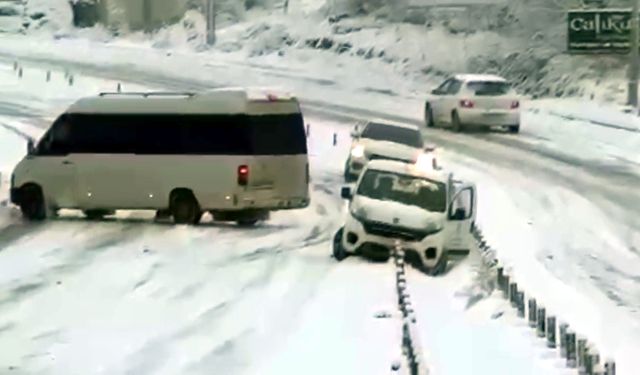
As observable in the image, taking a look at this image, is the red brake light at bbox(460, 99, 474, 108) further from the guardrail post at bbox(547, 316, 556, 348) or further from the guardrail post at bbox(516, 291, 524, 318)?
the guardrail post at bbox(547, 316, 556, 348)

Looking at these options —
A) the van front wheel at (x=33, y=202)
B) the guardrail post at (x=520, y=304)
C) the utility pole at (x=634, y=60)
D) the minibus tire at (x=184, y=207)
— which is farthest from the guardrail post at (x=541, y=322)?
the utility pole at (x=634, y=60)

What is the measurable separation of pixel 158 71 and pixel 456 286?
44.0 m

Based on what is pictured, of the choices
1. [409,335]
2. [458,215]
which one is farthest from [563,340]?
[458,215]

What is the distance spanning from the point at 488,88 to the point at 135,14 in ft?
135

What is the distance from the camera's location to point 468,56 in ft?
215

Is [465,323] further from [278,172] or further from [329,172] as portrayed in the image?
[329,172]

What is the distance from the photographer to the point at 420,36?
6806cm

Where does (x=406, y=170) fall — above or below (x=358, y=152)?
above

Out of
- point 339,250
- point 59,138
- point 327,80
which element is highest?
point 59,138

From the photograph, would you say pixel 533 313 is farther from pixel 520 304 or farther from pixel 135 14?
pixel 135 14

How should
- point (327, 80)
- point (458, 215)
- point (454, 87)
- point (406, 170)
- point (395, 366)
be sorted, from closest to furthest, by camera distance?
point (395, 366)
point (458, 215)
point (406, 170)
point (454, 87)
point (327, 80)

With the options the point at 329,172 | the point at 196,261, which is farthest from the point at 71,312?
the point at 329,172

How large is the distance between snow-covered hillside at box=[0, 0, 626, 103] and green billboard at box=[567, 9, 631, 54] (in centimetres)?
207

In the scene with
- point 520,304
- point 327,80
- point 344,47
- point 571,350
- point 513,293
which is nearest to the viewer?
point 571,350
